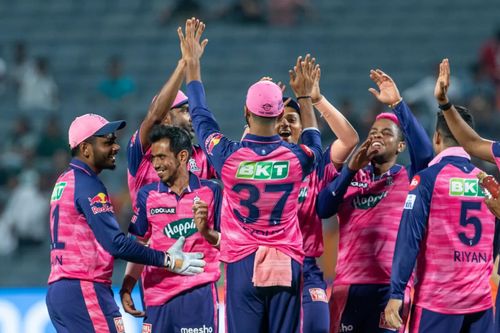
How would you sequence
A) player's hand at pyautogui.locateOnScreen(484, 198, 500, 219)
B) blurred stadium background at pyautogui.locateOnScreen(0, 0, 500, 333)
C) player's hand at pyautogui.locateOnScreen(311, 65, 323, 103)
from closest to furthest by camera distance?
player's hand at pyautogui.locateOnScreen(484, 198, 500, 219) → player's hand at pyautogui.locateOnScreen(311, 65, 323, 103) → blurred stadium background at pyautogui.locateOnScreen(0, 0, 500, 333)

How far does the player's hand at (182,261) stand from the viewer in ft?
25.3

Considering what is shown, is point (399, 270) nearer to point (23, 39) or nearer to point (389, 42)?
point (389, 42)

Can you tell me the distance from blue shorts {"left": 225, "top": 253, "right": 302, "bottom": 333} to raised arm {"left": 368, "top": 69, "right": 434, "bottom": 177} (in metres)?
1.40

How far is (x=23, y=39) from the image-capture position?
797 inches

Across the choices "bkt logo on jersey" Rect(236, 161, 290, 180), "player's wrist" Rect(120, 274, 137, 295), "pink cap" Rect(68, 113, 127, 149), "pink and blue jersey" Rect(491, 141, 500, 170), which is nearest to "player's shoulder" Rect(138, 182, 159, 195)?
"pink cap" Rect(68, 113, 127, 149)

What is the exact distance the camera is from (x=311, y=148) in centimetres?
759

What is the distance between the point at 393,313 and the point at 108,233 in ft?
6.84

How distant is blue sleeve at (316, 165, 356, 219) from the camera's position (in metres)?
7.96

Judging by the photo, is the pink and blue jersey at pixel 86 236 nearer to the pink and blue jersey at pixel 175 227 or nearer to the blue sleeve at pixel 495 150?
the pink and blue jersey at pixel 175 227

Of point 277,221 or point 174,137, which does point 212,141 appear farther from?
point 277,221

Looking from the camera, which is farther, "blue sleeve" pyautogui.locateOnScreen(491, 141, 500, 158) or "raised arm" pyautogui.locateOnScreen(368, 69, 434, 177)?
"raised arm" pyautogui.locateOnScreen(368, 69, 434, 177)

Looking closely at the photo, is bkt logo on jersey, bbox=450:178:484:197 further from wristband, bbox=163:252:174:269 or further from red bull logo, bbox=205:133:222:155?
wristband, bbox=163:252:174:269

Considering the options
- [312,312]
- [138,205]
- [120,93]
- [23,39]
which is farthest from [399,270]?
[23,39]

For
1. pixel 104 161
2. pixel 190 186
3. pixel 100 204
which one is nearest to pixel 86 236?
pixel 100 204
